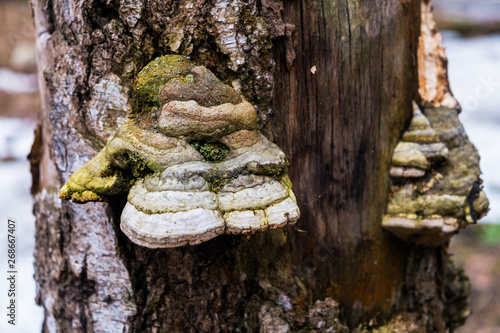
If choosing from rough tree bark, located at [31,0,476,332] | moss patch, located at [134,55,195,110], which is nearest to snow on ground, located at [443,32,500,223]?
rough tree bark, located at [31,0,476,332]

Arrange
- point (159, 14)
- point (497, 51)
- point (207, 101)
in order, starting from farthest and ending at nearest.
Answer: point (497, 51)
point (159, 14)
point (207, 101)

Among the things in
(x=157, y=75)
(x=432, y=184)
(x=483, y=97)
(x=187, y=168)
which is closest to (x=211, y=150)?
(x=187, y=168)

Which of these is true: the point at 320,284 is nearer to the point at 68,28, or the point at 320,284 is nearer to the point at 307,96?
the point at 307,96

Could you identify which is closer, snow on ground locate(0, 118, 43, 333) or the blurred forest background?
snow on ground locate(0, 118, 43, 333)

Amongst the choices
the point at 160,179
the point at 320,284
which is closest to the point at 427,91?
the point at 320,284

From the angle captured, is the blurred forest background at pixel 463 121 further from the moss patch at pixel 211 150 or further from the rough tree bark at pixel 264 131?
the moss patch at pixel 211 150

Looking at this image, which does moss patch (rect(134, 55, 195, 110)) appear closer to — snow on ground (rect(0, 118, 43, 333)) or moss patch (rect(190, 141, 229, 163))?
moss patch (rect(190, 141, 229, 163))

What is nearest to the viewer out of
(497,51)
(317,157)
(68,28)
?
(68,28)

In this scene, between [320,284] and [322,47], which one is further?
[320,284]
